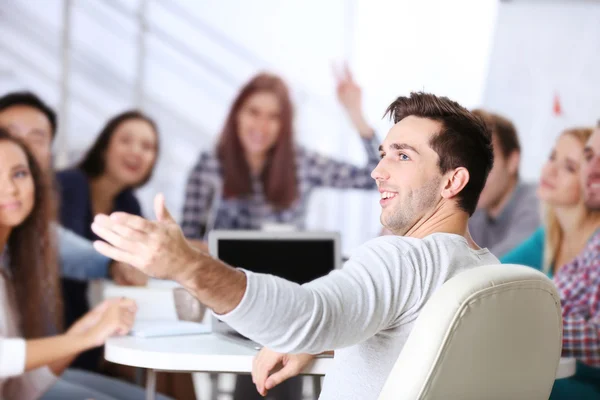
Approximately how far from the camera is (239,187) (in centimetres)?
414

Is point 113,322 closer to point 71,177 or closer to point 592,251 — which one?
point 71,177

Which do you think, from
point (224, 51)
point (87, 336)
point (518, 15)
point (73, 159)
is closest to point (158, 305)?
point (87, 336)

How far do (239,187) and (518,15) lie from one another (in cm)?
177

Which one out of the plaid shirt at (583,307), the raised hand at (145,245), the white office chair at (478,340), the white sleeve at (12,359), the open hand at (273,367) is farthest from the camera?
the plaid shirt at (583,307)

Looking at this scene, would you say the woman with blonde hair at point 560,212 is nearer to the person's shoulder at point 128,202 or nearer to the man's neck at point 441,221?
the person's shoulder at point 128,202

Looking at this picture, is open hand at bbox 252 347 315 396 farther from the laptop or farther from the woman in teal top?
the woman in teal top

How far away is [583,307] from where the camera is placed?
361 centimetres

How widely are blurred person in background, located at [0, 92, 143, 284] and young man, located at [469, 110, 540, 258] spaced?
1965 millimetres

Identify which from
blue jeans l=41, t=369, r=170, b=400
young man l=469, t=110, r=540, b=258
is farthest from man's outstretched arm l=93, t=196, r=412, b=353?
young man l=469, t=110, r=540, b=258

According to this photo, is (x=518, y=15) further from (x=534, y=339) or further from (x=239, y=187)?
(x=534, y=339)

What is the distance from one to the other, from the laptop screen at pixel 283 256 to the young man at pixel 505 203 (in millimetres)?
1903

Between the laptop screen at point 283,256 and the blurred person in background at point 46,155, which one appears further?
the blurred person in background at point 46,155

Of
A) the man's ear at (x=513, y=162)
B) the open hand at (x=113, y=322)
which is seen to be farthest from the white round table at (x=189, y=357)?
the man's ear at (x=513, y=162)

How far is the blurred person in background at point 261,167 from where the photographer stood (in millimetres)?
4125
